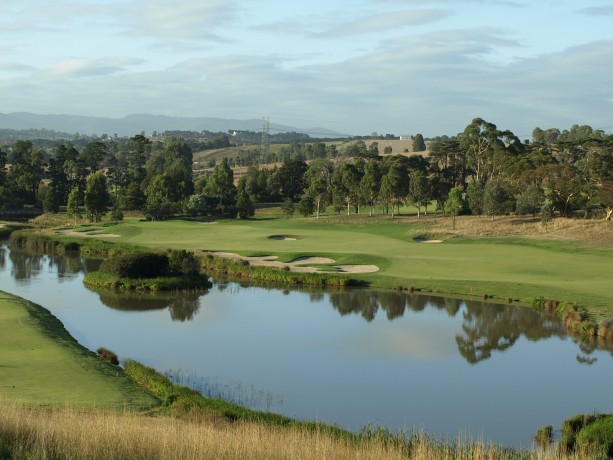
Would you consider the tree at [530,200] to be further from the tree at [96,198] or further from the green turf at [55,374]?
the green turf at [55,374]

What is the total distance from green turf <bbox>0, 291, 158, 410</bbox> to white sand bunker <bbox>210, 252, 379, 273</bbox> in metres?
22.9

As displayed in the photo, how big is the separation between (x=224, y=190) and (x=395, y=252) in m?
48.2

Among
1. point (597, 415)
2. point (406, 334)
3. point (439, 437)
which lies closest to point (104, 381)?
point (439, 437)

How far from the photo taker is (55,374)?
2345cm

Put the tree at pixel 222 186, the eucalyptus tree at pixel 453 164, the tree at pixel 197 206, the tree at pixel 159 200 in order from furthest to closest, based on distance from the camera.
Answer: the tree at pixel 222 186 < the eucalyptus tree at pixel 453 164 < the tree at pixel 197 206 < the tree at pixel 159 200

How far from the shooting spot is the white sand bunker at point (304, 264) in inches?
2056

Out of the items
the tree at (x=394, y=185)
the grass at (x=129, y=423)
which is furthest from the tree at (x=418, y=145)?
the grass at (x=129, y=423)

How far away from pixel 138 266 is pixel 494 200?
35.9 metres

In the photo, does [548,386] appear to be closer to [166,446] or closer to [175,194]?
[166,446]

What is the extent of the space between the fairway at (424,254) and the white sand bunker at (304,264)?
0.74m

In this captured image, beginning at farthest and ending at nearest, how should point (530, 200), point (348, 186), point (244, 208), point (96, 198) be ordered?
1. point (244, 208)
2. point (348, 186)
3. point (96, 198)
4. point (530, 200)

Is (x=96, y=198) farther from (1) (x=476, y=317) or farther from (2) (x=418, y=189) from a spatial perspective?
(1) (x=476, y=317)

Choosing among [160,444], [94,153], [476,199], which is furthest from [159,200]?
[160,444]

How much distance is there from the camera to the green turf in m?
20.6
